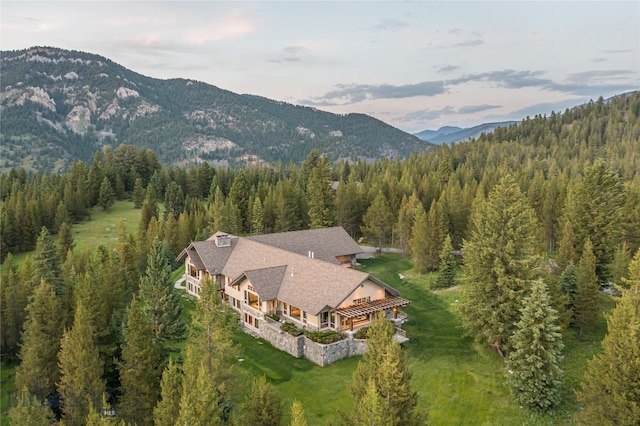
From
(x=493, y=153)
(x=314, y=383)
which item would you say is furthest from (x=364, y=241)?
(x=493, y=153)

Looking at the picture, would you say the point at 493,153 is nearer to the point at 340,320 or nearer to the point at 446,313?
the point at 446,313

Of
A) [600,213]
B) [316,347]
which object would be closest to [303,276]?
[316,347]

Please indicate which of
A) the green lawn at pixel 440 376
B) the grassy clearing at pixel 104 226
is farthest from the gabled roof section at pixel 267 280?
the grassy clearing at pixel 104 226

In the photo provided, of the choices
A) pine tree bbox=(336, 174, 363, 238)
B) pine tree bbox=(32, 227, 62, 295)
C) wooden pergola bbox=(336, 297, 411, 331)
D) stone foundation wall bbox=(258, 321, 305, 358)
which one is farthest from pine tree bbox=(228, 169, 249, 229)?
wooden pergola bbox=(336, 297, 411, 331)

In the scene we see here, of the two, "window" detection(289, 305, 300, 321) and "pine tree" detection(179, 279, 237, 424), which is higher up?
"pine tree" detection(179, 279, 237, 424)

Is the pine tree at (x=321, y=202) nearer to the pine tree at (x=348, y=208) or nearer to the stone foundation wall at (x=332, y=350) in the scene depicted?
the pine tree at (x=348, y=208)

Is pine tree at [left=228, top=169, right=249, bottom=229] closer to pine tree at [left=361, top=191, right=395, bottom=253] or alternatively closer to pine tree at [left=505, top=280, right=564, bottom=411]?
pine tree at [left=361, top=191, right=395, bottom=253]

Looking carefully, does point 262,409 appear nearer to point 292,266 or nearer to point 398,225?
point 292,266
